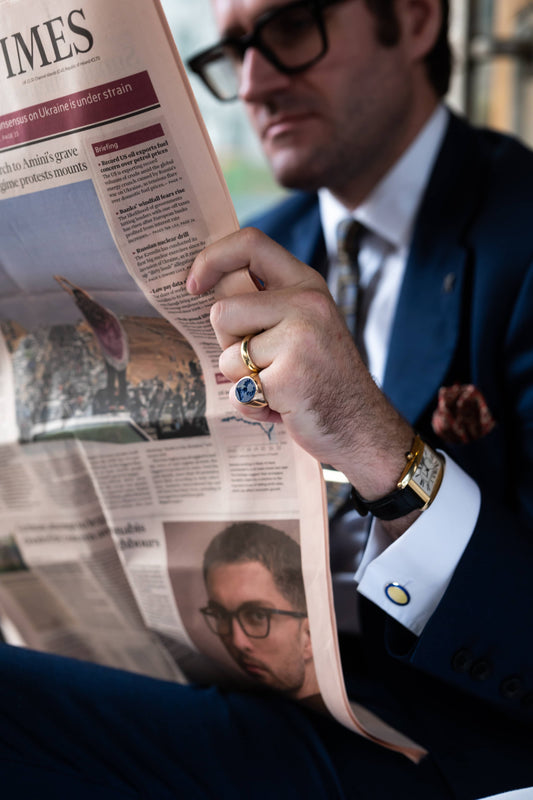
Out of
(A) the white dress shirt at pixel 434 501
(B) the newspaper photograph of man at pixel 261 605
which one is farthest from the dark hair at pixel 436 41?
(B) the newspaper photograph of man at pixel 261 605

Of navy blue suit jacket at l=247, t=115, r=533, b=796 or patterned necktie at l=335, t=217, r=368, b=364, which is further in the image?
patterned necktie at l=335, t=217, r=368, b=364

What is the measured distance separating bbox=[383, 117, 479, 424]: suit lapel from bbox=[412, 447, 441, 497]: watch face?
20 centimetres

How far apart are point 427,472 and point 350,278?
0.49 meters

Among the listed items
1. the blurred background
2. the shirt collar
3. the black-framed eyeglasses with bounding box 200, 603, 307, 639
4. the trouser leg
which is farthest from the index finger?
the blurred background

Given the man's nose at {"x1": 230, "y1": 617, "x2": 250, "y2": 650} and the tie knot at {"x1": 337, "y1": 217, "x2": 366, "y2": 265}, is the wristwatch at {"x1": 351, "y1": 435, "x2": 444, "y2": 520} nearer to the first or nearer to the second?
the man's nose at {"x1": 230, "y1": 617, "x2": 250, "y2": 650}

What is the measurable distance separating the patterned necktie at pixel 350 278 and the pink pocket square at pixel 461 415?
189 mm

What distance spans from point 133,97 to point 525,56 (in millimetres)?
2036

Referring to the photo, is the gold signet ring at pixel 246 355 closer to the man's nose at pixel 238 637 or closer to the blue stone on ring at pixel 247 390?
the blue stone on ring at pixel 247 390

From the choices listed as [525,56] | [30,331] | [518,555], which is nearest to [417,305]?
[518,555]

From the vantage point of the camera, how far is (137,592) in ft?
2.19

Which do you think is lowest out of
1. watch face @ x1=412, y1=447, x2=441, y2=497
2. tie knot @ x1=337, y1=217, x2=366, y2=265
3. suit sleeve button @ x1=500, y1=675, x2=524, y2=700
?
Answer: suit sleeve button @ x1=500, y1=675, x2=524, y2=700

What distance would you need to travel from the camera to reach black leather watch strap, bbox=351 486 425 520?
1.82 feet

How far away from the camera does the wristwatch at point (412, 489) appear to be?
55 cm

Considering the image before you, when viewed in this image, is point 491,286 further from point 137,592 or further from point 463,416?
point 137,592
